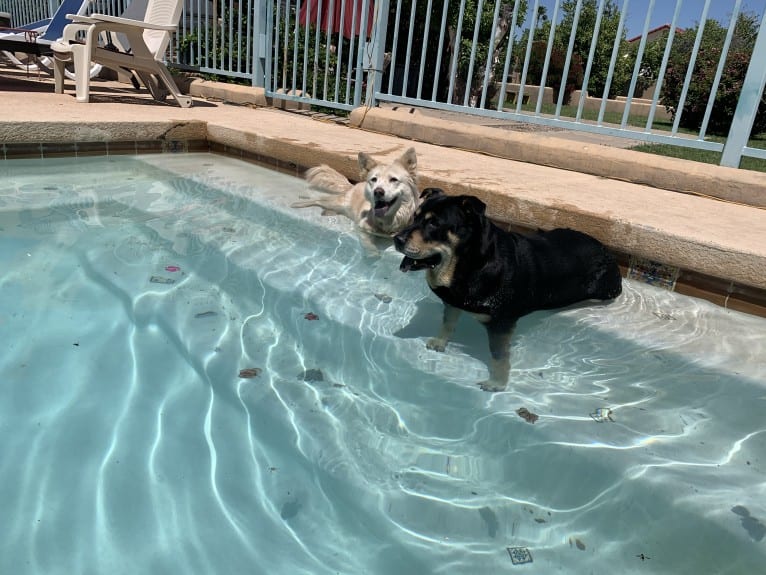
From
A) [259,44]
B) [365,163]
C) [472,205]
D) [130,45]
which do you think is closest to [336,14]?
[259,44]

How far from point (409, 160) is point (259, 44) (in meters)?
6.31

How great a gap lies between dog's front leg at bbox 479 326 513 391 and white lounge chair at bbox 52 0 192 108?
684 centimetres

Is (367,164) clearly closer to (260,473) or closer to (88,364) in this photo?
(88,364)

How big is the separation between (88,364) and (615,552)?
2368 millimetres

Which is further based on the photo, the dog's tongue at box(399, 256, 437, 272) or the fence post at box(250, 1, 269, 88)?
the fence post at box(250, 1, 269, 88)

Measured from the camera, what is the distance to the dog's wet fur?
14.8 ft

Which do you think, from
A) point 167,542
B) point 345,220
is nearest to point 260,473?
point 167,542

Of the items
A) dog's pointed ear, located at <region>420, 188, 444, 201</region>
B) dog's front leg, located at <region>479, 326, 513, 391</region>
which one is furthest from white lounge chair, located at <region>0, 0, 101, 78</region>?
dog's front leg, located at <region>479, 326, 513, 391</region>

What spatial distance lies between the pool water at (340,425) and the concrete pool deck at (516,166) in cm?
36

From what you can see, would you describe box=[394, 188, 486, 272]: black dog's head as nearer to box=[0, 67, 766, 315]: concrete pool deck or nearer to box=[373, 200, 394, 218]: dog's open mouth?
box=[0, 67, 766, 315]: concrete pool deck

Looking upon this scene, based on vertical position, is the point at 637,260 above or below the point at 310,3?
below

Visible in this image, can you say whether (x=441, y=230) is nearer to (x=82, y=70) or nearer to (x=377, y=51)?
(x=377, y=51)

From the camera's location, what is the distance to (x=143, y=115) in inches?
268

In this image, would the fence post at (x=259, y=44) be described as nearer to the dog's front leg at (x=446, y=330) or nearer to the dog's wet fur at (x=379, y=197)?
the dog's wet fur at (x=379, y=197)
